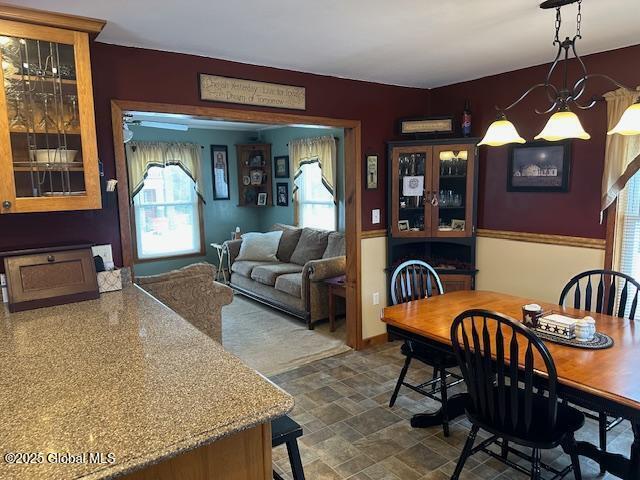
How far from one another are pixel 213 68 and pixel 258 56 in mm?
323

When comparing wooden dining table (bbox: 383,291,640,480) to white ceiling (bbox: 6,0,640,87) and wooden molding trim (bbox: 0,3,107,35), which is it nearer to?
white ceiling (bbox: 6,0,640,87)

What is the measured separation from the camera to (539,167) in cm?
361

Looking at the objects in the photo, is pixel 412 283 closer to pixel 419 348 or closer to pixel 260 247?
pixel 419 348

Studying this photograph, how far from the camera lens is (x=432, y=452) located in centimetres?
256

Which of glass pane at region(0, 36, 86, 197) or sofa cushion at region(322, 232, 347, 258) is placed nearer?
glass pane at region(0, 36, 86, 197)

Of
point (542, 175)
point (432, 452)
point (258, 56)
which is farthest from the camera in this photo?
point (542, 175)

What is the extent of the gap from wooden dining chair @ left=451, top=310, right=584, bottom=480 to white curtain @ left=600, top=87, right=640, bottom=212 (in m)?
1.70

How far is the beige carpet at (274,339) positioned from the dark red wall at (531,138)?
6.10 feet

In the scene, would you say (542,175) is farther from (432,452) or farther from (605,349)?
(432,452)

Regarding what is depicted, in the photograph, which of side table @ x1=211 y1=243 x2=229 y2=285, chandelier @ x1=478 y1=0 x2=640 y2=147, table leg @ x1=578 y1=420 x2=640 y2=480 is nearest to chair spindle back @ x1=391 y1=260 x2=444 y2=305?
chandelier @ x1=478 y1=0 x2=640 y2=147

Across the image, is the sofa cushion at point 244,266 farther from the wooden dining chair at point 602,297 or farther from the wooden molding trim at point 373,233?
the wooden dining chair at point 602,297

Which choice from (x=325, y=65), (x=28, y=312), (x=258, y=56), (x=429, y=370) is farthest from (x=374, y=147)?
(x=28, y=312)

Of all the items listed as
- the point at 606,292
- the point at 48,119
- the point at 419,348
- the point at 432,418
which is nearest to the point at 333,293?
the point at 419,348

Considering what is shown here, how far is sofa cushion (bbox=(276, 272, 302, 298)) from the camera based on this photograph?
491 centimetres
